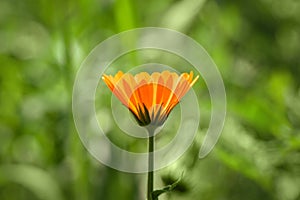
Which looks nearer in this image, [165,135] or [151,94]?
[151,94]

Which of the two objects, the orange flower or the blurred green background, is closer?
the orange flower

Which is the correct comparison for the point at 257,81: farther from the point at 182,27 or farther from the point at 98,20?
the point at 98,20

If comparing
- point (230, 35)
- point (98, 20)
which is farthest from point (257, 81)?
point (98, 20)

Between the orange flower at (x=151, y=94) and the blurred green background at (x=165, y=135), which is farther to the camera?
the blurred green background at (x=165, y=135)
